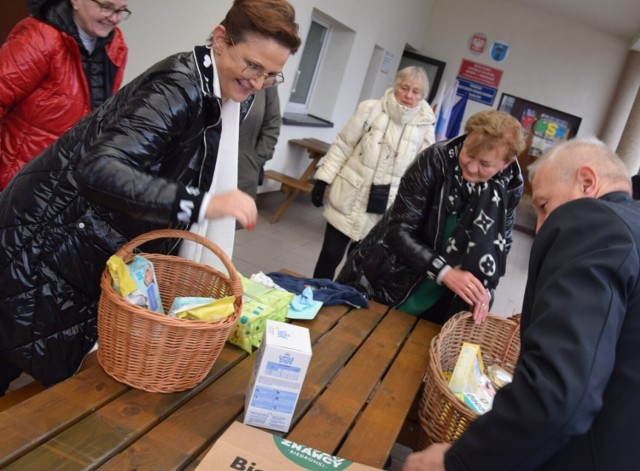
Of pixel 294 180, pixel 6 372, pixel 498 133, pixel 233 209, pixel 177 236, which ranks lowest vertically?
pixel 6 372

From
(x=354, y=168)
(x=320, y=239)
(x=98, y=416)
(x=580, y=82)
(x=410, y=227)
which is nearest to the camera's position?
(x=98, y=416)

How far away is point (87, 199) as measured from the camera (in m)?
1.30

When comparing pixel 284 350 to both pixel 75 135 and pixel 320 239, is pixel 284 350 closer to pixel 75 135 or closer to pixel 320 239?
pixel 75 135

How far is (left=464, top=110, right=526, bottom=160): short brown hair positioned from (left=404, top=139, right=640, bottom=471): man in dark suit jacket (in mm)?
966

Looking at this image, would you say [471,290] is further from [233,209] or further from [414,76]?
[414,76]

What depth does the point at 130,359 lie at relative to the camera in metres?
1.23

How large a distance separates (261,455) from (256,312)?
0.54 meters

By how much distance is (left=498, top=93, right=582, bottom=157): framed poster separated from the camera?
Result: 11203 millimetres

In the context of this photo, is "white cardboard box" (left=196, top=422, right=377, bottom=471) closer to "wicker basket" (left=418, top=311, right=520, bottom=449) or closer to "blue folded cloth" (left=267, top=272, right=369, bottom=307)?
"wicker basket" (left=418, top=311, right=520, bottom=449)

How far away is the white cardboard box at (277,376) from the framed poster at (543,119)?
10845 mm

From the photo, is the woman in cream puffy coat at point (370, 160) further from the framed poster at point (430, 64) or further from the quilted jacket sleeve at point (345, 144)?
the framed poster at point (430, 64)

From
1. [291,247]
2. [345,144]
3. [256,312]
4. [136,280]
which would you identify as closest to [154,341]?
[136,280]

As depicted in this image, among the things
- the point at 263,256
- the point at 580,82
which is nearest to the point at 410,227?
the point at 263,256

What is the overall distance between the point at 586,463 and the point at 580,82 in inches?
448
